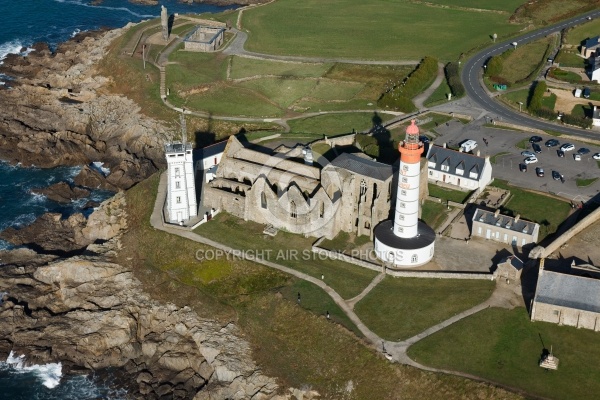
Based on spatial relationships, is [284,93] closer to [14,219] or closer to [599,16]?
[14,219]

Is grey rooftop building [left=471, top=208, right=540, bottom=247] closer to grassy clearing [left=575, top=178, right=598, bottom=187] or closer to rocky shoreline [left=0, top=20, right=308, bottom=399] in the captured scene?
grassy clearing [left=575, top=178, right=598, bottom=187]

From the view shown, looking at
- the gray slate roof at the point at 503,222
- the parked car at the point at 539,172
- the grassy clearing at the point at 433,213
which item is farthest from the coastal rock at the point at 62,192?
the parked car at the point at 539,172

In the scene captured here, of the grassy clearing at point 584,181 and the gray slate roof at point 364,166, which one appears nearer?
the gray slate roof at point 364,166

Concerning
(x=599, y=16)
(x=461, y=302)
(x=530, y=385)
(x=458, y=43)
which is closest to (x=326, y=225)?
(x=461, y=302)

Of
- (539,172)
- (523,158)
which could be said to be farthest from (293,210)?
(523,158)

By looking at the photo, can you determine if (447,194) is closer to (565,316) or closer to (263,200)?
(263,200)

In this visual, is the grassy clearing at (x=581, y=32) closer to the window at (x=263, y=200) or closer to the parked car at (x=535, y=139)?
the parked car at (x=535, y=139)

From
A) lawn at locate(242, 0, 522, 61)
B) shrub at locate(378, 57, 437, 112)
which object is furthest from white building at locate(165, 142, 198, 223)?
lawn at locate(242, 0, 522, 61)
